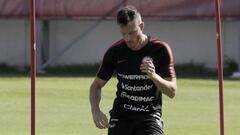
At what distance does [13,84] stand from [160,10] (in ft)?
21.7

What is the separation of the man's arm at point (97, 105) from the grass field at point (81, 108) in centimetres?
504

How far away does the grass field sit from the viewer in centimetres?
1285

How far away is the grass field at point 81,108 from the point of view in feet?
42.2

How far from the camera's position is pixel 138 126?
7.01 meters

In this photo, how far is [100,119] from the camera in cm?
703

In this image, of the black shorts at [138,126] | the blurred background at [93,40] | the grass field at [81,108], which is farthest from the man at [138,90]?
the blurred background at [93,40]

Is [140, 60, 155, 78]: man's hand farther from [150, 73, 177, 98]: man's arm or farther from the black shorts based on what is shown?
the black shorts

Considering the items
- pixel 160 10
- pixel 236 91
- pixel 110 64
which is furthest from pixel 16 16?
pixel 110 64

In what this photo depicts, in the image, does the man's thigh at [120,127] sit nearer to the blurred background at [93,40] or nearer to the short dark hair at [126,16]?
the short dark hair at [126,16]

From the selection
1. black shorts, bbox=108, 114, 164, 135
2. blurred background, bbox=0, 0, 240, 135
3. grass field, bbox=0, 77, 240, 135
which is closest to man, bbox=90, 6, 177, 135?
black shorts, bbox=108, 114, 164, 135

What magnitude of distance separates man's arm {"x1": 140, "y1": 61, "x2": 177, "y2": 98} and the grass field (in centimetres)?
561

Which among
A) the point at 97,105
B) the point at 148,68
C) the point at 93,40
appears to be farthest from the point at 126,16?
the point at 93,40

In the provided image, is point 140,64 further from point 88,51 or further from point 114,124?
point 88,51

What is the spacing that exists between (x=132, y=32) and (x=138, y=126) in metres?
0.86
